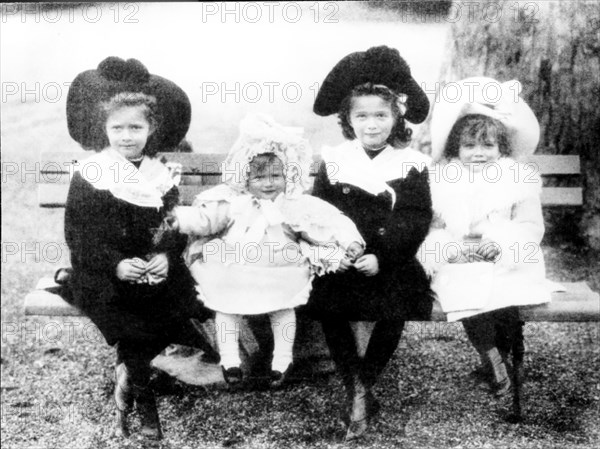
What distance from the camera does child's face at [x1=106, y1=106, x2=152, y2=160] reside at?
5.85ft

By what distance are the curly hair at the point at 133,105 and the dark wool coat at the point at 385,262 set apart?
0.41 m

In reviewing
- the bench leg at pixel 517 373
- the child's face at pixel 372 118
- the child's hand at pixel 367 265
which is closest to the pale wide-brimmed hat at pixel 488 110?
the child's face at pixel 372 118

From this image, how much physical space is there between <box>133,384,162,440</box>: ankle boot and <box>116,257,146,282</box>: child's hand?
0.24 metres

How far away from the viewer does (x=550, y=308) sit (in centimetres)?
176

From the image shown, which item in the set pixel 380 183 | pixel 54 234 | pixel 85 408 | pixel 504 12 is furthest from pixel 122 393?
pixel 504 12

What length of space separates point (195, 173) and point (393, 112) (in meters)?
0.49

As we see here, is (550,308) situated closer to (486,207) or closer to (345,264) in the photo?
(486,207)

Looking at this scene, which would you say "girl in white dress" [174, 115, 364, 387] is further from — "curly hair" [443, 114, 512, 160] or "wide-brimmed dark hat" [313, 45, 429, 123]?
"curly hair" [443, 114, 512, 160]

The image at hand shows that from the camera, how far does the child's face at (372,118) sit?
5.87 ft

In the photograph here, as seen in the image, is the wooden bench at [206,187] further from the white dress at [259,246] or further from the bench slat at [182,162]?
the white dress at [259,246]

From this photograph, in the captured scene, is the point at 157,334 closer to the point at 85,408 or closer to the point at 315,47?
the point at 85,408

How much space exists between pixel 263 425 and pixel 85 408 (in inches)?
16.4

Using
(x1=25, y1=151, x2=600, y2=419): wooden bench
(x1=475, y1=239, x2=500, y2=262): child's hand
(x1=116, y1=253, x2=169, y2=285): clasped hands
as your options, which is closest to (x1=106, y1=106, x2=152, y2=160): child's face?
(x1=25, y1=151, x2=600, y2=419): wooden bench

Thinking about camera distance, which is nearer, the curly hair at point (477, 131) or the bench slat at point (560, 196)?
the curly hair at point (477, 131)
